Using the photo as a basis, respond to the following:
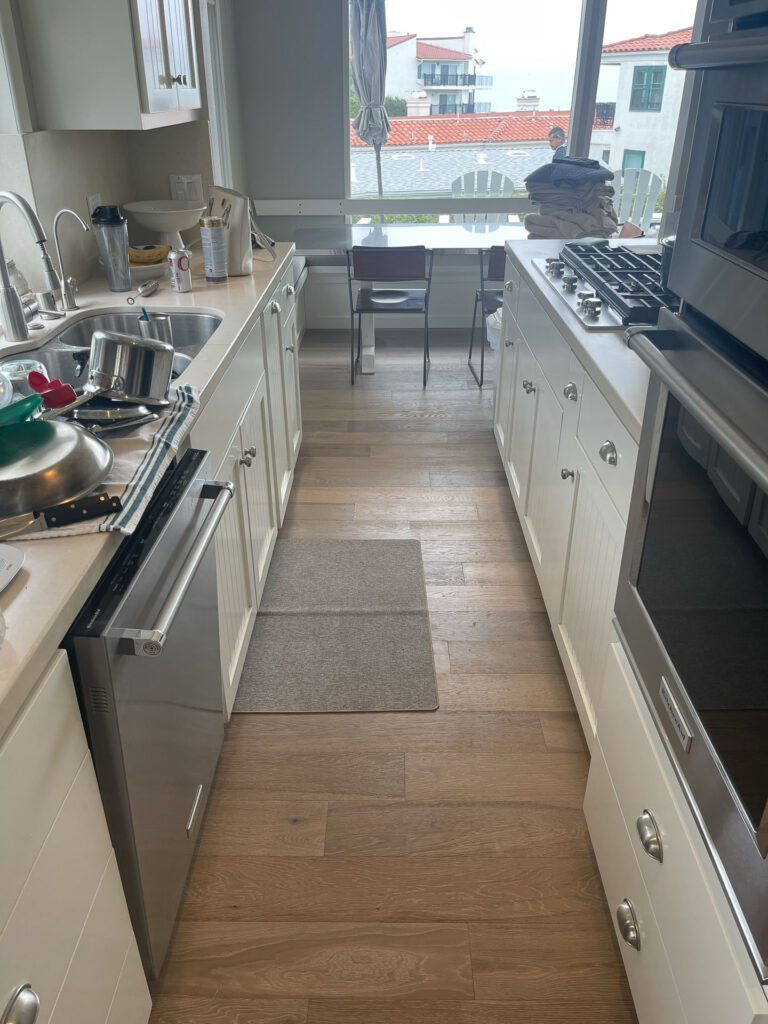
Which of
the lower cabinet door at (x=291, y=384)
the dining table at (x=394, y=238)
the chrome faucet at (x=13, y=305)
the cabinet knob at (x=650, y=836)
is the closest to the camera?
the cabinet knob at (x=650, y=836)

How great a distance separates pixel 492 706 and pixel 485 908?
59cm

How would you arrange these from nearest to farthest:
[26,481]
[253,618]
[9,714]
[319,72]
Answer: [9,714] → [26,481] → [253,618] → [319,72]

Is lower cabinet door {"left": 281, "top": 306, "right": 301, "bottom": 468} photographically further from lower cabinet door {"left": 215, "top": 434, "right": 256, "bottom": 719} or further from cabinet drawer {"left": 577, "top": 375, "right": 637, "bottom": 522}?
cabinet drawer {"left": 577, "top": 375, "right": 637, "bottom": 522}

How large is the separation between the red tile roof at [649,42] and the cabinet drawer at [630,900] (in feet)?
15.2

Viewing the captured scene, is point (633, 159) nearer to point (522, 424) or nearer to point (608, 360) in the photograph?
point (522, 424)

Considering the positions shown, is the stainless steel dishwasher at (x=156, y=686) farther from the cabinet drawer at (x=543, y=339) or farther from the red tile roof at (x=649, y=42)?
the red tile roof at (x=649, y=42)

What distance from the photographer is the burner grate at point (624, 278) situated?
1.88 metres

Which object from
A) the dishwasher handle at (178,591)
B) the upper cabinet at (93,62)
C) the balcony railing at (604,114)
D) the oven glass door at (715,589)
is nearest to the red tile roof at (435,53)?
the balcony railing at (604,114)

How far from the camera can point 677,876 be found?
1077 millimetres

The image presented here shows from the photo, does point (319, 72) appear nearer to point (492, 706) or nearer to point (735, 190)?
point (492, 706)

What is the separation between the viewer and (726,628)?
925mm

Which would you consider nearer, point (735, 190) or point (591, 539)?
point (735, 190)

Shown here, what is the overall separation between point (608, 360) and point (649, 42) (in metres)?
4.00

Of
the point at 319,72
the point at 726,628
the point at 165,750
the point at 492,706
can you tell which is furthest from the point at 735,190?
the point at 319,72
